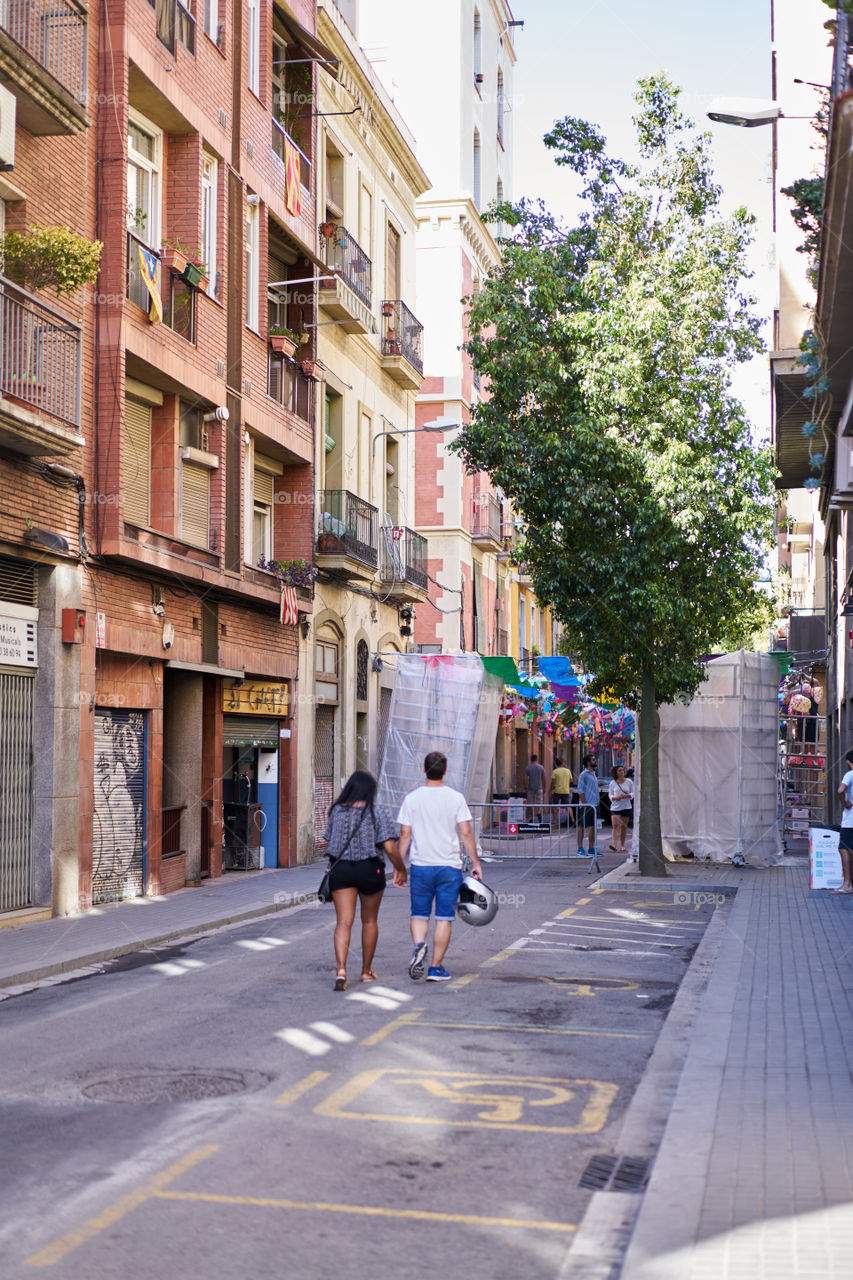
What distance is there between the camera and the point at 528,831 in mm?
28016

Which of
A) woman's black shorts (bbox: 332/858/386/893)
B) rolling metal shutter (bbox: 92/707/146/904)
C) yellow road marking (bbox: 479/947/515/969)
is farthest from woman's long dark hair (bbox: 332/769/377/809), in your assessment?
rolling metal shutter (bbox: 92/707/146/904)

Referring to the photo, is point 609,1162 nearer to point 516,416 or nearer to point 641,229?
point 516,416

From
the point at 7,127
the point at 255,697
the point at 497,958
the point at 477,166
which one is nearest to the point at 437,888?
the point at 497,958

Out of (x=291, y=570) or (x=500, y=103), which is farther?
(x=500, y=103)

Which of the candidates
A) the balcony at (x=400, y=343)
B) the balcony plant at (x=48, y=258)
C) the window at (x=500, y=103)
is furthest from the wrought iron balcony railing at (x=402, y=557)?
the window at (x=500, y=103)

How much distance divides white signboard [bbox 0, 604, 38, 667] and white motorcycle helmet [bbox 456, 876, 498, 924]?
657 centimetres

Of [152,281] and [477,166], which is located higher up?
[477,166]

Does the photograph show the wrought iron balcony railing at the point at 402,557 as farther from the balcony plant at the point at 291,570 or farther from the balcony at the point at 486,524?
the balcony at the point at 486,524

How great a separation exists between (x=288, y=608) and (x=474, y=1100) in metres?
17.6

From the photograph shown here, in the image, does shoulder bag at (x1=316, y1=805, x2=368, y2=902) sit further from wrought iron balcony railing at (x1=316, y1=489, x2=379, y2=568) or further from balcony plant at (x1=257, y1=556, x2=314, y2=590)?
wrought iron balcony railing at (x1=316, y1=489, x2=379, y2=568)

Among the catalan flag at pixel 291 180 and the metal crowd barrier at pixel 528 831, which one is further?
the metal crowd barrier at pixel 528 831

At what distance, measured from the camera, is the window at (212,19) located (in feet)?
71.3

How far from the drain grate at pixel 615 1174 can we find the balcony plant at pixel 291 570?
60.9 feet

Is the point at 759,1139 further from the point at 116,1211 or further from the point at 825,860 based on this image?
the point at 825,860
